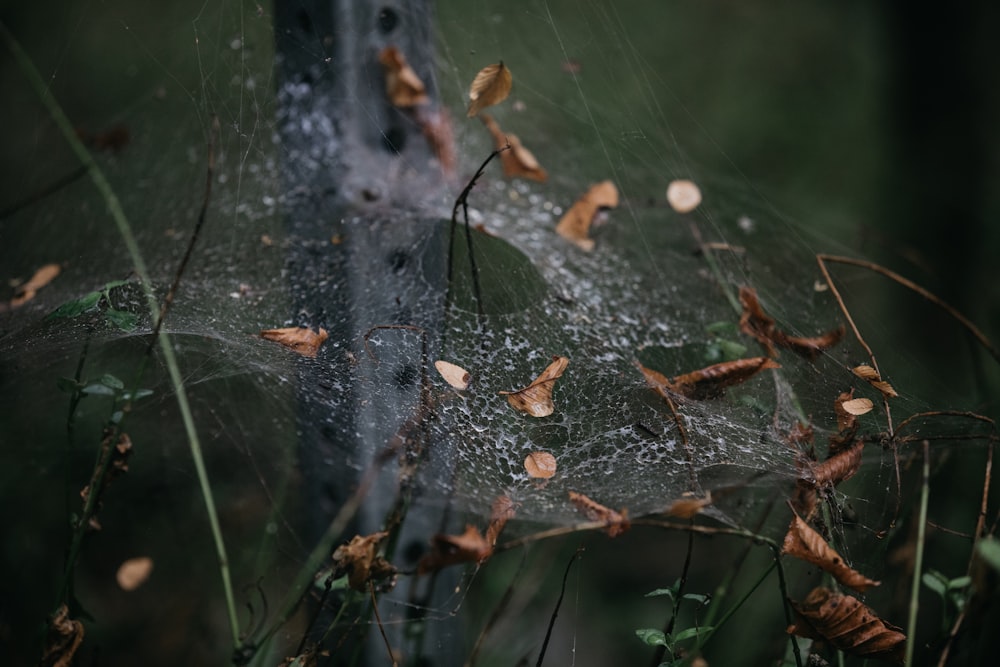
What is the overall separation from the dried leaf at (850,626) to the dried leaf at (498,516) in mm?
464

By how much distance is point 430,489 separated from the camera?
1239 millimetres

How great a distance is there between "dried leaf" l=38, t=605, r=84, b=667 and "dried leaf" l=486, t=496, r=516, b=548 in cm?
72

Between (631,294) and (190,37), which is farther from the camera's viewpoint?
(631,294)

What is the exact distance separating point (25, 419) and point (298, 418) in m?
0.83

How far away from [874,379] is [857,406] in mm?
91

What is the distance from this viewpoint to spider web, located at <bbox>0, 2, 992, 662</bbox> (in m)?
1.15

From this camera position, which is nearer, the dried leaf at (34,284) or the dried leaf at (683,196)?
the dried leaf at (34,284)

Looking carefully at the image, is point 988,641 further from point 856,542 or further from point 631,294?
point 631,294

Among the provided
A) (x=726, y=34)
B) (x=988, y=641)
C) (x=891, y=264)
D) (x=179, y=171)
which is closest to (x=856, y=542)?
(x=988, y=641)

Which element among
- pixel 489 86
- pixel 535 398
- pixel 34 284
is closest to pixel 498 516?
pixel 535 398

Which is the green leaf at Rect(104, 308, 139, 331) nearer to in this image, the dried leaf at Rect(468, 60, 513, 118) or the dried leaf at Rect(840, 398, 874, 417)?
the dried leaf at Rect(468, 60, 513, 118)

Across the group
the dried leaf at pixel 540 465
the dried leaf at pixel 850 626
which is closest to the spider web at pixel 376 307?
the dried leaf at pixel 540 465

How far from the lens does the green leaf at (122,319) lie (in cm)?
105

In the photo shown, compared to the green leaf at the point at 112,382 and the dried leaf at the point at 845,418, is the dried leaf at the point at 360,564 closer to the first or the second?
the green leaf at the point at 112,382
